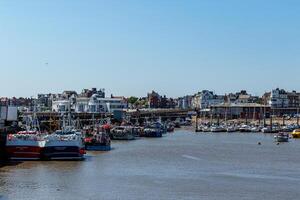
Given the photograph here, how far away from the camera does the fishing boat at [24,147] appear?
6281cm

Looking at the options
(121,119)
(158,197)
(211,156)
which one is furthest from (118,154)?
(121,119)

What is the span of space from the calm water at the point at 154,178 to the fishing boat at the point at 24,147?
2821mm

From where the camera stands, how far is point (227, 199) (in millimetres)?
40562

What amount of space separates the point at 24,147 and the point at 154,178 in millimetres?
17200

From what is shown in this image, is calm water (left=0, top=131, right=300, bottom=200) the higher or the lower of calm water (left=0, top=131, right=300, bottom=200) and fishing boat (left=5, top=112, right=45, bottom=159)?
the lower

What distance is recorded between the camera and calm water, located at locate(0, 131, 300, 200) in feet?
139

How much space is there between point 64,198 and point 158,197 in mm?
5646

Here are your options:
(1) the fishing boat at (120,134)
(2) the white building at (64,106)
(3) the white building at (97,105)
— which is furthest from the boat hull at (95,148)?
(3) the white building at (97,105)

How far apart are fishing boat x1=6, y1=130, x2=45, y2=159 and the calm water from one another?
282 cm

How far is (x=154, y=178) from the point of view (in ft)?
167

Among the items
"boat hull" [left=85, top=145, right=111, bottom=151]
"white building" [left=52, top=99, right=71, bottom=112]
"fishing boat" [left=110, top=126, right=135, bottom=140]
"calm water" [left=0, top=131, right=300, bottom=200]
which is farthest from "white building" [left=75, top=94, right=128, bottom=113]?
"calm water" [left=0, top=131, right=300, bottom=200]

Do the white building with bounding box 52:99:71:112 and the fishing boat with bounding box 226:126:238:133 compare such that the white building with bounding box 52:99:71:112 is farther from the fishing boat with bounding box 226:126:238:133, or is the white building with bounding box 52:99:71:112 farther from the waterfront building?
the fishing boat with bounding box 226:126:238:133

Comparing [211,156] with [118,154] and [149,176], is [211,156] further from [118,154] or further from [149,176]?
[149,176]

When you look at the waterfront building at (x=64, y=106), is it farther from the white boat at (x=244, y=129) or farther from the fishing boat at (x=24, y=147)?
the white boat at (x=244, y=129)
